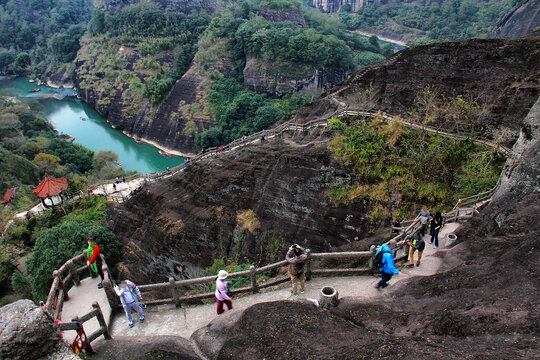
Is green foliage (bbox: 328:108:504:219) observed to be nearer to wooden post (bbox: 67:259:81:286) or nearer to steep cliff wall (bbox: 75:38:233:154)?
wooden post (bbox: 67:259:81:286)

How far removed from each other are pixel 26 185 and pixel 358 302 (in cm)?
4400

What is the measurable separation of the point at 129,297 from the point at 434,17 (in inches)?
4382

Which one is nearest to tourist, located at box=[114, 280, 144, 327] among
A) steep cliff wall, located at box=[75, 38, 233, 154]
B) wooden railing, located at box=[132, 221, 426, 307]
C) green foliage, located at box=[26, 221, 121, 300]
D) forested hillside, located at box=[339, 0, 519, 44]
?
wooden railing, located at box=[132, 221, 426, 307]

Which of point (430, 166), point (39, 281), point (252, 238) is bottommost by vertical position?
point (39, 281)

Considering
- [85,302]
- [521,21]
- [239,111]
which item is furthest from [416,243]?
[521,21]

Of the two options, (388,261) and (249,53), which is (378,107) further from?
(249,53)

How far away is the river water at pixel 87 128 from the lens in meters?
55.7

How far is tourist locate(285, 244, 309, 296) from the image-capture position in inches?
321

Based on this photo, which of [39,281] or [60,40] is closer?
[39,281]

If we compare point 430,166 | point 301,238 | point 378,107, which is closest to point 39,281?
point 301,238

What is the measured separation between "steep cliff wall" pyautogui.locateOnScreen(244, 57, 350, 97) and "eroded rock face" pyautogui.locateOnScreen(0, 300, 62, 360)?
55.3 m

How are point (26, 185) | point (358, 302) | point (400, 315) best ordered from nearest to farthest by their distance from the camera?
point (400, 315) < point (358, 302) < point (26, 185)

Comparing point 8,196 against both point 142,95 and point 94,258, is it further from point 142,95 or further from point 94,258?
point 142,95

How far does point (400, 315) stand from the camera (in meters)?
6.47
